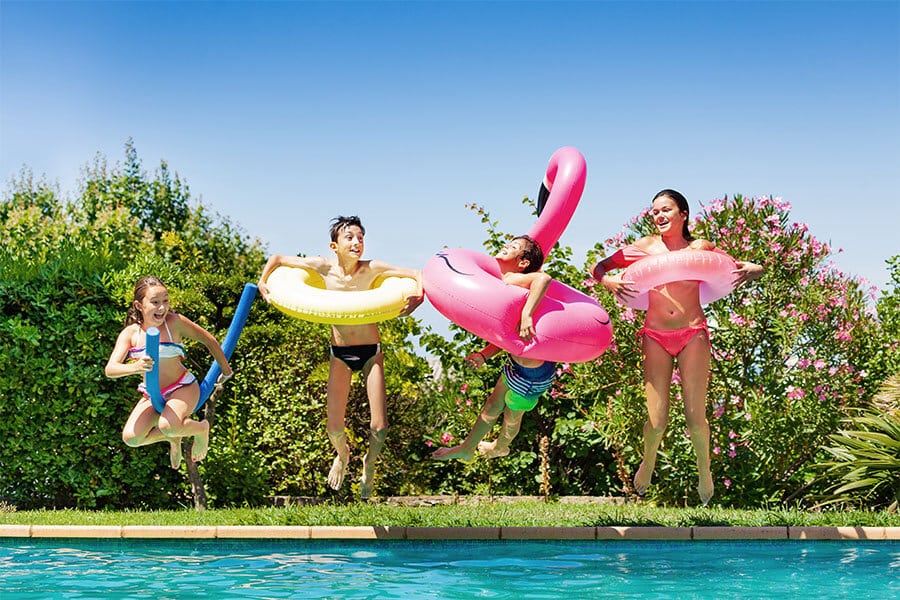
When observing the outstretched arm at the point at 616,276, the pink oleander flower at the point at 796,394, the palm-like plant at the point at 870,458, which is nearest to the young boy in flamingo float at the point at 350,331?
the outstretched arm at the point at 616,276

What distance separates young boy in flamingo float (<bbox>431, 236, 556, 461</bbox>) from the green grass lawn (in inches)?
42.3

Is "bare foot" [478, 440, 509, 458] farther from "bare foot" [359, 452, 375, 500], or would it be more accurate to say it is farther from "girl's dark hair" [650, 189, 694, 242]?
"girl's dark hair" [650, 189, 694, 242]

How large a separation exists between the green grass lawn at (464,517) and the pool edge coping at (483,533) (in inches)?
8.8

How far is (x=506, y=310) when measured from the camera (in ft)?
24.2

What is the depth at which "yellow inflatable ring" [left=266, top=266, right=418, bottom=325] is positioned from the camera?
25.8 ft

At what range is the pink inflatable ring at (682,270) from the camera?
7914 millimetres

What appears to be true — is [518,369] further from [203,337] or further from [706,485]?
[203,337]

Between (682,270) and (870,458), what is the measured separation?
12.6ft

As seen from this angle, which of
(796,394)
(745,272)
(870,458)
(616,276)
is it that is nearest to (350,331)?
(616,276)

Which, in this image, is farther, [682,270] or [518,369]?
[682,270]

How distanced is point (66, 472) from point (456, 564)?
16.3 feet

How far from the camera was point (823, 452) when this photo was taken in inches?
426

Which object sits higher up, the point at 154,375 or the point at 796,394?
the point at 796,394

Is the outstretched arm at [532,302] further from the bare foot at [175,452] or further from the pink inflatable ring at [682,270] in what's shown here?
the bare foot at [175,452]
